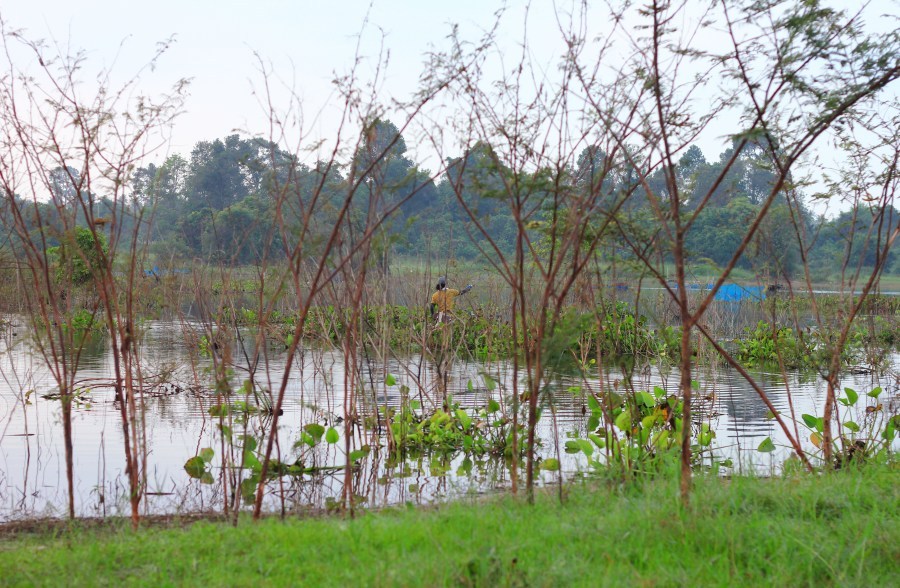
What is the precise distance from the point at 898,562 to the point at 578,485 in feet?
6.71

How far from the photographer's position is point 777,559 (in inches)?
138

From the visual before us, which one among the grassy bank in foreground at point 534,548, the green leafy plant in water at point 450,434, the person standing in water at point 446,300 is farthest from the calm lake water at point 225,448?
the grassy bank in foreground at point 534,548

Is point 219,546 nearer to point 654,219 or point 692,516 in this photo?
point 692,516

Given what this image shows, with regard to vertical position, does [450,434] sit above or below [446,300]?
below

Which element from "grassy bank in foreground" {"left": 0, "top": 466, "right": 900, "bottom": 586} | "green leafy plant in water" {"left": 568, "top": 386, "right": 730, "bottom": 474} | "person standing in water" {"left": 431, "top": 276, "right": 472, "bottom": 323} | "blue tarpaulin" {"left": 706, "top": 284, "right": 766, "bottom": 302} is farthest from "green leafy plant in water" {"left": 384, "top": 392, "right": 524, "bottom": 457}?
"grassy bank in foreground" {"left": 0, "top": 466, "right": 900, "bottom": 586}

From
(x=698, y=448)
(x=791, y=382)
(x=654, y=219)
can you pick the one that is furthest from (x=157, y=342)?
(x=654, y=219)

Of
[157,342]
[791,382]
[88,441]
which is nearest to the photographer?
[88,441]

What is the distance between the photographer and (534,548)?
3613 millimetres

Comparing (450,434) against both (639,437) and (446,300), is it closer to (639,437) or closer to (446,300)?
(446,300)

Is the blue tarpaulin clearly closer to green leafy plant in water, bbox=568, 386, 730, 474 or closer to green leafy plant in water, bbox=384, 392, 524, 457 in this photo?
green leafy plant in water, bbox=568, 386, 730, 474

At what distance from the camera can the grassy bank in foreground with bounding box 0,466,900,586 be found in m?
3.28

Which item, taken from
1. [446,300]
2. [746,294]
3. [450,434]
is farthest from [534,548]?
[746,294]

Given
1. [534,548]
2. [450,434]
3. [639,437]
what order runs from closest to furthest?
[534,548], [639,437], [450,434]

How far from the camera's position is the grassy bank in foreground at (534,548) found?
328 cm
